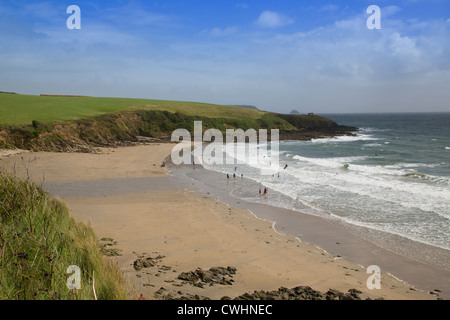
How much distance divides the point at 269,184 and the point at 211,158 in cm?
1528

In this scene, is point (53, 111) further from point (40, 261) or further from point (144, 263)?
point (40, 261)

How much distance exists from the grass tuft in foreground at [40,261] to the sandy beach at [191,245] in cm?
65

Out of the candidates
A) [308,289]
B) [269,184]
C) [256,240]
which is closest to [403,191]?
[269,184]

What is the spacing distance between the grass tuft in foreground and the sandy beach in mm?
647

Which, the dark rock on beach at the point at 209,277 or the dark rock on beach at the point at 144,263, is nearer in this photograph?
the dark rock on beach at the point at 209,277

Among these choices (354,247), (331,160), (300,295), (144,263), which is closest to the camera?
(300,295)

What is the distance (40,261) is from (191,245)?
7932 mm

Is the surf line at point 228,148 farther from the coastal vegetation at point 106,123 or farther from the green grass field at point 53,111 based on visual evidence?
the green grass field at point 53,111

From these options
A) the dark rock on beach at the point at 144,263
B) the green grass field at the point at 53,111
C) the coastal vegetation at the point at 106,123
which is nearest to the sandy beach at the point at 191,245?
the dark rock on beach at the point at 144,263

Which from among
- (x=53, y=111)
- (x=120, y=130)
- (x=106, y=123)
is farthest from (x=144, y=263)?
(x=53, y=111)

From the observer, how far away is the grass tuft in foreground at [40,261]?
16.5 feet

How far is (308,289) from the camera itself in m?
9.24

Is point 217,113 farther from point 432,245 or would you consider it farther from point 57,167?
point 432,245

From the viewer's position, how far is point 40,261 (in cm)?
573
